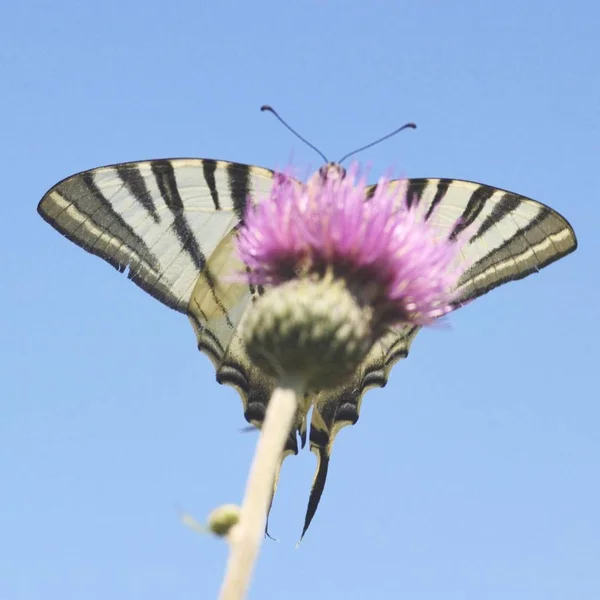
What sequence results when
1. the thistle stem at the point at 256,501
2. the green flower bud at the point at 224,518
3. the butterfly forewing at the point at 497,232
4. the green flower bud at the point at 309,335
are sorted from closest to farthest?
the thistle stem at the point at 256,501
the green flower bud at the point at 224,518
the green flower bud at the point at 309,335
the butterfly forewing at the point at 497,232

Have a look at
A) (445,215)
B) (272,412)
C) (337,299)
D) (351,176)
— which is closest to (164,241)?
(445,215)

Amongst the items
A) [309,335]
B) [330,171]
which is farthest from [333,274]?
[330,171]

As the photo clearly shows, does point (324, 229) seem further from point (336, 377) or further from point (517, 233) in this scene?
point (517, 233)

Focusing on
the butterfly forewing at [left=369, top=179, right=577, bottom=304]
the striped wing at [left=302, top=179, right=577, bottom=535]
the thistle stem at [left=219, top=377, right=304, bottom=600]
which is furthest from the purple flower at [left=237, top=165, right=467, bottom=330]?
the butterfly forewing at [left=369, top=179, right=577, bottom=304]

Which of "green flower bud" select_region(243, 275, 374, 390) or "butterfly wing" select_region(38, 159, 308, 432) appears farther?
"butterfly wing" select_region(38, 159, 308, 432)

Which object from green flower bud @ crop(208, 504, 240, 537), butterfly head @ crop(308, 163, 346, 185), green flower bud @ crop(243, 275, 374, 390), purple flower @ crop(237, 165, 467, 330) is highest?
butterfly head @ crop(308, 163, 346, 185)

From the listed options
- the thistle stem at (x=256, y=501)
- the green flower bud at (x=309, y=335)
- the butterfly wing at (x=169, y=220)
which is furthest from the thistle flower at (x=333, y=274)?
the butterfly wing at (x=169, y=220)

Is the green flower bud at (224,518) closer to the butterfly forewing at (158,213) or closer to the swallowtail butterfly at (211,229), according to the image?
the swallowtail butterfly at (211,229)

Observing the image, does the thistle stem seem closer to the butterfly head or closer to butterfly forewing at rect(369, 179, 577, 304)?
the butterfly head
